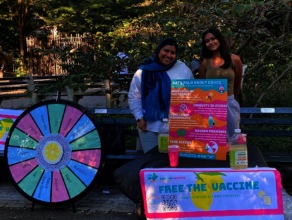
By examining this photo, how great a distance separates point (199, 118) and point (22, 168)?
6.56 ft

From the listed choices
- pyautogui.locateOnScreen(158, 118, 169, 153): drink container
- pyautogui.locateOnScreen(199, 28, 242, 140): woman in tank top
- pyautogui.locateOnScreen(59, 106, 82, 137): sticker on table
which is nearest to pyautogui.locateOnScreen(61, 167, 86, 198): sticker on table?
pyautogui.locateOnScreen(59, 106, 82, 137): sticker on table

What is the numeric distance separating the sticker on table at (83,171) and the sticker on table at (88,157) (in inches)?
1.7

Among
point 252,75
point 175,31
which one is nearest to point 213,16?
point 175,31

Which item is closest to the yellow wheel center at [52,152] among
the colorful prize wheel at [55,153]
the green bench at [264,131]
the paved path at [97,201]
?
the colorful prize wheel at [55,153]

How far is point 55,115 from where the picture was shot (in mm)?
3645

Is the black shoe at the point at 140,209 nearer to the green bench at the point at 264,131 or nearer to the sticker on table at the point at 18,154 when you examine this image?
the green bench at the point at 264,131

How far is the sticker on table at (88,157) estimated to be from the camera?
3.62 metres

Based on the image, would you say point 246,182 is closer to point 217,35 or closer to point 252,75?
point 217,35

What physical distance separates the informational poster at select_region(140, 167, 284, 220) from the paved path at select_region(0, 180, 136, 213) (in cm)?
107

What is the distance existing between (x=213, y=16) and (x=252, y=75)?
3555 mm

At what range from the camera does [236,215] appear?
268cm

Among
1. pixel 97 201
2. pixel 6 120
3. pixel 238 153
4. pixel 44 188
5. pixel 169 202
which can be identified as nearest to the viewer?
pixel 238 153

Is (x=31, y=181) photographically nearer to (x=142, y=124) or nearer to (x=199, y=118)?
(x=142, y=124)

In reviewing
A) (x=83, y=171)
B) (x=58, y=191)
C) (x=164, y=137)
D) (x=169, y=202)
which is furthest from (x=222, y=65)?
(x=58, y=191)
